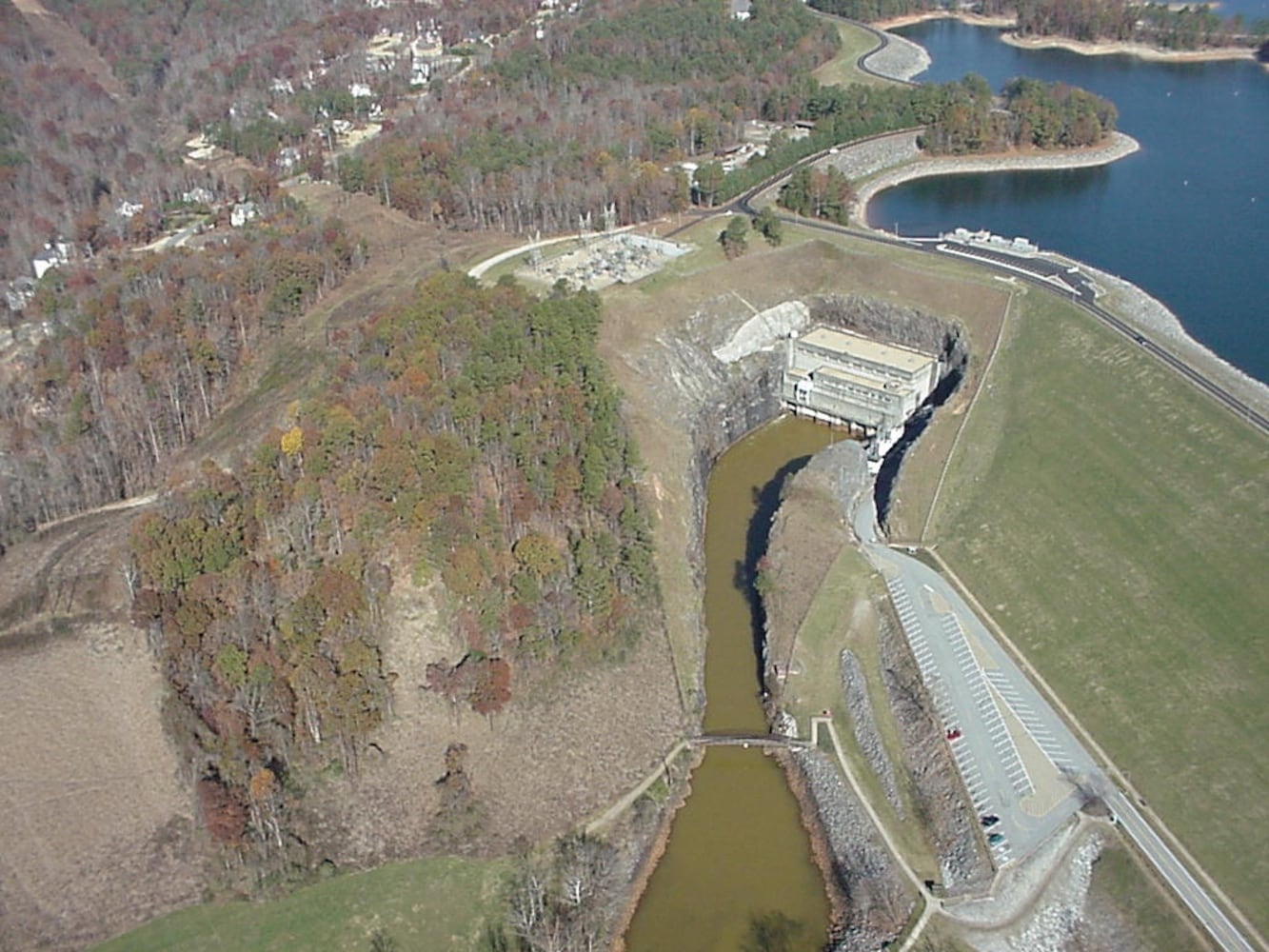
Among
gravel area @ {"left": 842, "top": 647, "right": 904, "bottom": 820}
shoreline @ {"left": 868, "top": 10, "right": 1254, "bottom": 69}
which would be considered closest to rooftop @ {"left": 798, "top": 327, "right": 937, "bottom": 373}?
gravel area @ {"left": 842, "top": 647, "right": 904, "bottom": 820}

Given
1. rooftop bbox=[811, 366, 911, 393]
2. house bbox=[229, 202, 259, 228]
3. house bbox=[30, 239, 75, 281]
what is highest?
house bbox=[229, 202, 259, 228]

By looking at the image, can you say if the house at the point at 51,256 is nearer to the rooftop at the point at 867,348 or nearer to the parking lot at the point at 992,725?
the rooftop at the point at 867,348

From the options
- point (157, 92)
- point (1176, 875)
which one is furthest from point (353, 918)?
point (157, 92)

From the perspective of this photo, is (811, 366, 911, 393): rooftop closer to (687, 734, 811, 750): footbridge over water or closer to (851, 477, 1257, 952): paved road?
(851, 477, 1257, 952): paved road

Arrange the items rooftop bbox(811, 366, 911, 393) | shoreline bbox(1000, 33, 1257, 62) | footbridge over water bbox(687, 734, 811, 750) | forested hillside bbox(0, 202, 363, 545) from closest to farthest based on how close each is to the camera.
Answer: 1. footbridge over water bbox(687, 734, 811, 750)
2. forested hillside bbox(0, 202, 363, 545)
3. rooftop bbox(811, 366, 911, 393)
4. shoreline bbox(1000, 33, 1257, 62)

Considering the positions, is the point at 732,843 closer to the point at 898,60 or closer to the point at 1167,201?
the point at 1167,201

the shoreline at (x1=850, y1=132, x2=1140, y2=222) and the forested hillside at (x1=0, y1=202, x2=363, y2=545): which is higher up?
the forested hillside at (x1=0, y1=202, x2=363, y2=545)

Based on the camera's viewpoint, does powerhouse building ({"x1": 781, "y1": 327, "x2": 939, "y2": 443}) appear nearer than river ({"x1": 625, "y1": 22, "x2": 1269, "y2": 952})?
No

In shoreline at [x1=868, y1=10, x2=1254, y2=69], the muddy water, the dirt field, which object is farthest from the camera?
shoreline at [x1=868, y1=10, x2=1254, y2=69]
